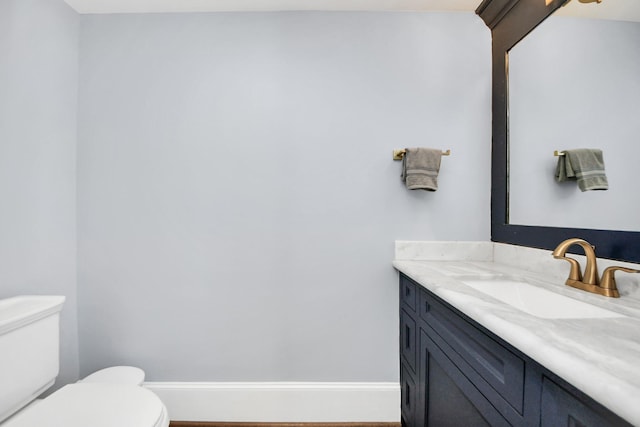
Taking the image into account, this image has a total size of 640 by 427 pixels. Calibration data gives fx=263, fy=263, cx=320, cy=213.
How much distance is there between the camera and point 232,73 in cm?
151

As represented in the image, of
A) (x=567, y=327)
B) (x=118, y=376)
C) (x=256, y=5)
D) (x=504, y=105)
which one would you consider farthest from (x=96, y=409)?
(x=504, y=105)

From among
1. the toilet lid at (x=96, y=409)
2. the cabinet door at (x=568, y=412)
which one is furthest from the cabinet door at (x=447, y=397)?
the toilet lid at (x=96, y=409)

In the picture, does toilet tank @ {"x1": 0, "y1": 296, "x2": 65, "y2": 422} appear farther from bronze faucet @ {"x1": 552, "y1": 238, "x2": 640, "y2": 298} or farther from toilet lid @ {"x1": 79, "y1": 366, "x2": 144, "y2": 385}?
bronze faucet @ {"x1": 552, "y1": 238, "x2": 640, "y2": 298}

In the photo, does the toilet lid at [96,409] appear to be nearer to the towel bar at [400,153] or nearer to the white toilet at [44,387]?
the white toilet at [44,387]


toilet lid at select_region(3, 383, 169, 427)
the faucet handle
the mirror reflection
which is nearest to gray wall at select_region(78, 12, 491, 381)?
the mirror reflection

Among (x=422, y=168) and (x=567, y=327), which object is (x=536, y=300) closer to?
(x=567, y=327)

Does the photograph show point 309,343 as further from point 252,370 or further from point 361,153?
point 361,153

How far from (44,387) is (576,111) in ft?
8.07

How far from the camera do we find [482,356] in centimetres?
73

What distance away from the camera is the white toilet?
87 centimetres

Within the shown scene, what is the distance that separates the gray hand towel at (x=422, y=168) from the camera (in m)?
1.40

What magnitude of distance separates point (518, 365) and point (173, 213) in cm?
162

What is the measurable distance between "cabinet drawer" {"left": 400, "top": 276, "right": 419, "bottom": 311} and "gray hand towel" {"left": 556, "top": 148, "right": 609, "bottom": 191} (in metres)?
0.76

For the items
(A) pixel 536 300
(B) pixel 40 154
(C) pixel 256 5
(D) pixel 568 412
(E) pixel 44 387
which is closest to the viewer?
(D) pixel 568 412
